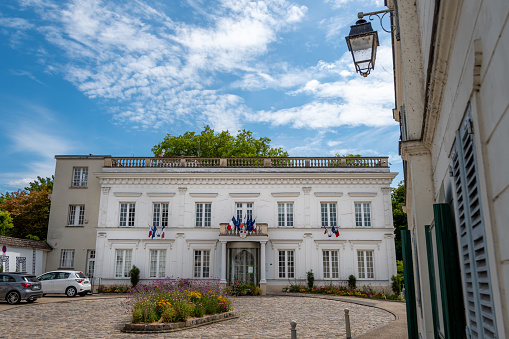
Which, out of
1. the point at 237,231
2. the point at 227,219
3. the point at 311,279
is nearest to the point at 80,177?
the point at 227,219

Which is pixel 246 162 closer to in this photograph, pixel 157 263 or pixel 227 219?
pixel 227 219

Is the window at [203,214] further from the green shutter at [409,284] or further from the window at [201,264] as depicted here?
the green shutter at [409,284]

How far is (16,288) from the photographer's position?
850 inches

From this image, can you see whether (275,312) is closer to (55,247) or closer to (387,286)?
(387,286)

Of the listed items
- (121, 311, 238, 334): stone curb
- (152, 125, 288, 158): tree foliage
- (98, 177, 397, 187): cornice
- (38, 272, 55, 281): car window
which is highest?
(152, 125, 288, 158): tree foliage

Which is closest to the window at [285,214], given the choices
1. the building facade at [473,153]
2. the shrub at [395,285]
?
the shrub at [395,285]

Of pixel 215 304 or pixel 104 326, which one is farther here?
pixel 215 304

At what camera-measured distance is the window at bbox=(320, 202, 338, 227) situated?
103 feet

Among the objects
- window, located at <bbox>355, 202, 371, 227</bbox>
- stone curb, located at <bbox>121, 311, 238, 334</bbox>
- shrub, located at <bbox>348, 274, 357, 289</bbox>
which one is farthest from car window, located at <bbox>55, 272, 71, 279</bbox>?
window, located at <bbox>355, 202, 371, 227</bbox>

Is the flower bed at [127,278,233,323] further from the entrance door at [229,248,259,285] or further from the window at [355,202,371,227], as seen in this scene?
the window at [355,202,371,227]

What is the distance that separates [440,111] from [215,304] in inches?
556

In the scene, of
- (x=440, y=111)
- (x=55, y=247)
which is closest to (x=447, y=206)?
(x=440, y=111)

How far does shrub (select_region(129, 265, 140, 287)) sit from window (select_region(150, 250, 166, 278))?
1.05m

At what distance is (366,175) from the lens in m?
31.4
